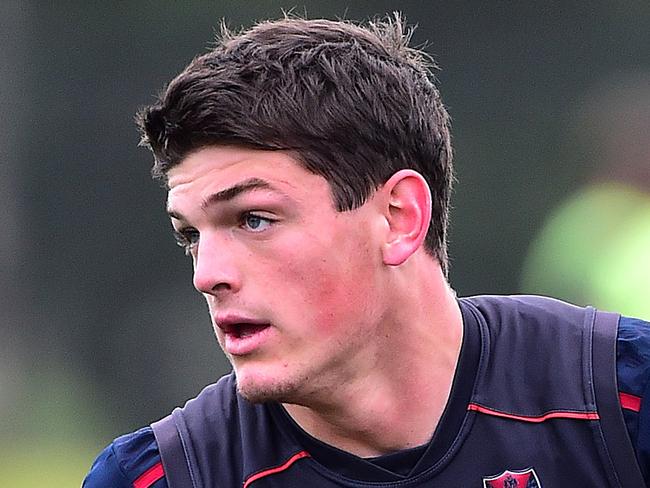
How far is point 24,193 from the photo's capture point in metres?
4.84

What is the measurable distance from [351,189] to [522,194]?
2.32 m

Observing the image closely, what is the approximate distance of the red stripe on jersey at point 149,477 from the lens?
260 centimetres

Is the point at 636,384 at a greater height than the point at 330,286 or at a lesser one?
lesser

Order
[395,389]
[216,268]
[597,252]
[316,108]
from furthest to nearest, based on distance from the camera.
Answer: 1. [597,252]
2. [395,389]
3. [316,108]
4. [216,268]

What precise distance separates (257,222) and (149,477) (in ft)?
1.83

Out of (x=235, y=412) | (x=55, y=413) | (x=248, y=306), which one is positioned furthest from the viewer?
(x=55, y=413)

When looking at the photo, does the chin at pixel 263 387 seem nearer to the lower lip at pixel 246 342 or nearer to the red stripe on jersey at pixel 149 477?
the lower lip at pixel 246 342

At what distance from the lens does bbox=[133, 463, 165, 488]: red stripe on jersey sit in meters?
2.60

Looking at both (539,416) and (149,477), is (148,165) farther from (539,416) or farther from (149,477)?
(539,416)

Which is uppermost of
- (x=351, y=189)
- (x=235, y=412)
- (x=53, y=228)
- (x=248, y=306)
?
(x=53, y=228)

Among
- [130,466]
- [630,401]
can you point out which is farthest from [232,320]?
[630,401]

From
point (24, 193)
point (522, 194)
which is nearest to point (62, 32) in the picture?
point (24, 193)

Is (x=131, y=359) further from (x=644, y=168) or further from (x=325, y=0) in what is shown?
(x=644, y=168)

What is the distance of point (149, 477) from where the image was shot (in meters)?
2.60
